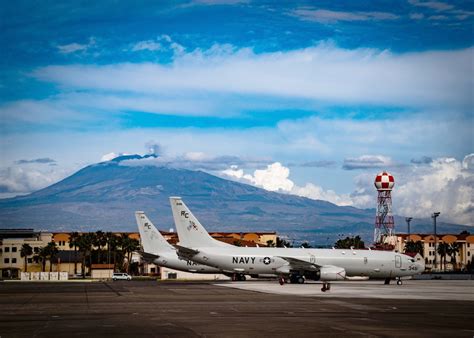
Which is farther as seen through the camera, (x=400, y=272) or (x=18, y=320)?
(x=400, y=272)

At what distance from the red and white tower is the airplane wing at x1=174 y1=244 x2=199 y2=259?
78.5 meters

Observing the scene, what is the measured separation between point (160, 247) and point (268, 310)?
176 ft

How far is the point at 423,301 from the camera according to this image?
4716 cm

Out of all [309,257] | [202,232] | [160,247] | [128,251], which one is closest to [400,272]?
[309,257]

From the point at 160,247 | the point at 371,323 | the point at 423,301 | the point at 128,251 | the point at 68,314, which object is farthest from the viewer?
the point at 128,251

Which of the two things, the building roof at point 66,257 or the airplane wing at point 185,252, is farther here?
the building roof at point 66,257

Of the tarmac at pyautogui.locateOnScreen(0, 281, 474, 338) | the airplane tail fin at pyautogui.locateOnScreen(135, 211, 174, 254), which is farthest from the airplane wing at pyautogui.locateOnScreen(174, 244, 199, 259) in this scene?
the tarmac at pyautogui.locateOnScreen(0, 281, 474, 338)

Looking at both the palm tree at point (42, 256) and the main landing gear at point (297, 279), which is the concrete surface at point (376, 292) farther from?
the palm tree at point (42, 256)

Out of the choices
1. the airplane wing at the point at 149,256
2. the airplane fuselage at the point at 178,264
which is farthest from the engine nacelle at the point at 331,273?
the airplane wing at the point at 149,256

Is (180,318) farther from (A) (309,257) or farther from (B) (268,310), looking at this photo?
(A) (309,257)

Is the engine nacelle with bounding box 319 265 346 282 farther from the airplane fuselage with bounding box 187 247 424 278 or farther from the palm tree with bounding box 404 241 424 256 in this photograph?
the palm tree with bounding box 404 241 424 256

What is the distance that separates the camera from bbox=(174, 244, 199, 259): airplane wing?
76.4m

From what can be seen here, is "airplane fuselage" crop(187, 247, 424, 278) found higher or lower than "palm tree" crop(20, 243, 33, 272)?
higher

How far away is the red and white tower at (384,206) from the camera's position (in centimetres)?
14900
